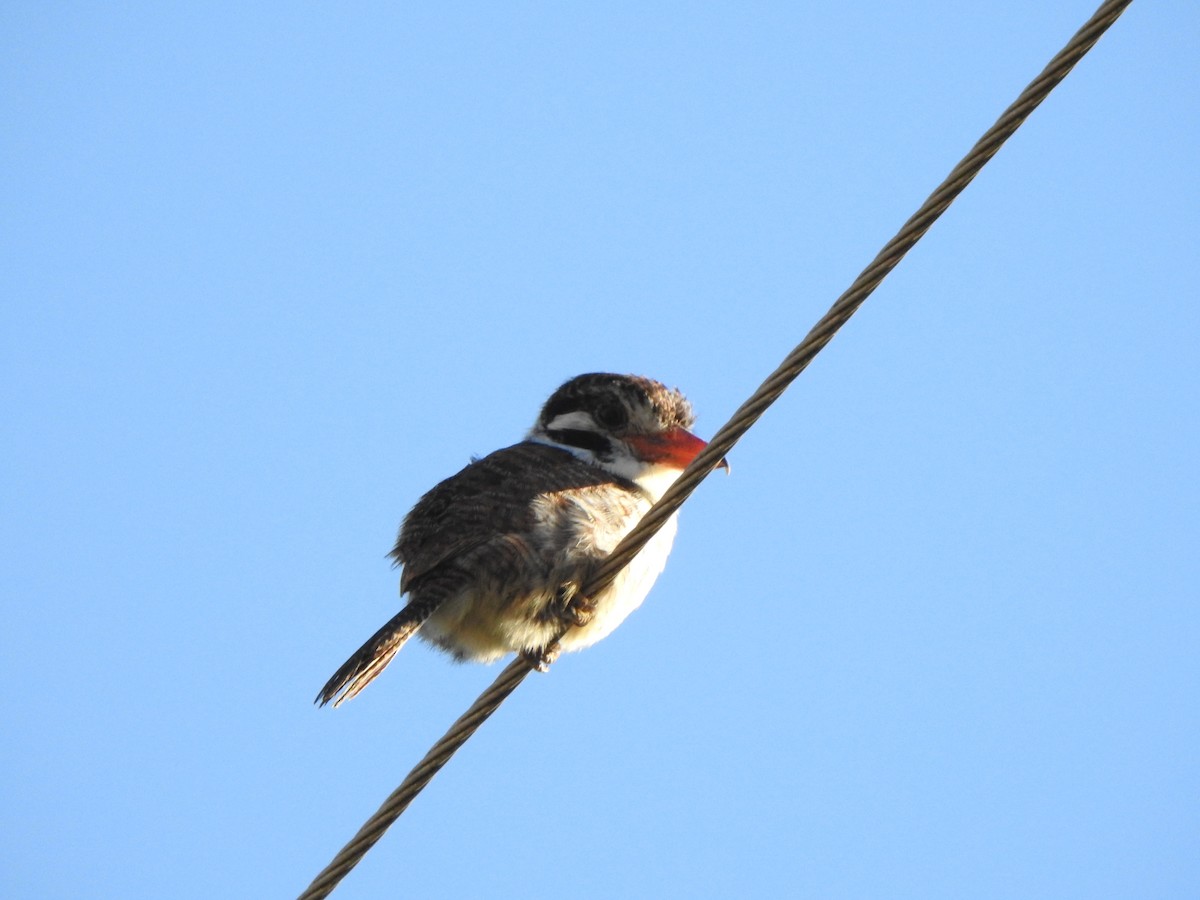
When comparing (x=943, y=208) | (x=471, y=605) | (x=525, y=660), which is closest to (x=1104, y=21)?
(x=943, y=208)

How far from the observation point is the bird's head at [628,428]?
5.39 metres

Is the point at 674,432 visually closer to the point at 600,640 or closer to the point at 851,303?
the point at 600,640

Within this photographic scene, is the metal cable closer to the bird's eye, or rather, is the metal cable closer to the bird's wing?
the bird's wing

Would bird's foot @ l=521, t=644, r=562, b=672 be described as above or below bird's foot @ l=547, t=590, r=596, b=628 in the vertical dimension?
below

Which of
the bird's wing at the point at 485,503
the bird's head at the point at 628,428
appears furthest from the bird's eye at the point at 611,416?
the bird's wing at the point at 485,503

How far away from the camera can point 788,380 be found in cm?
336

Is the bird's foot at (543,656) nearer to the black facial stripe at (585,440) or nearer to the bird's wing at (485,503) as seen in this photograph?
the bird's wing at (485,503)

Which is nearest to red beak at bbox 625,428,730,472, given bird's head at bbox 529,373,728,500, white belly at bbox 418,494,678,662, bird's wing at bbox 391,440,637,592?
bird's head at bbox 529,373,728,500

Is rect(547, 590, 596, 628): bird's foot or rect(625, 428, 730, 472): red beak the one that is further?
rect(625, 428, 730, 472): red beak

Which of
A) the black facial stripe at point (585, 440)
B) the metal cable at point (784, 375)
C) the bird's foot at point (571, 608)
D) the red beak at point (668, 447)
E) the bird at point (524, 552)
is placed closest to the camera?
the metal cable at point (784, 375)

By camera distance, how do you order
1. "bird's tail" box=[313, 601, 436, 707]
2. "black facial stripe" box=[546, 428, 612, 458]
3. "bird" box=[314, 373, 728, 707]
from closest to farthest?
"bird's tail" box=[313, 601, 436, 707], "bird" box=[314, 373, 728, 707], "black facial stripe" box=[546, 428, 612, 458]

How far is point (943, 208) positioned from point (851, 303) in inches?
12.0

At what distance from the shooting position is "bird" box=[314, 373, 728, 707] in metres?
4.49

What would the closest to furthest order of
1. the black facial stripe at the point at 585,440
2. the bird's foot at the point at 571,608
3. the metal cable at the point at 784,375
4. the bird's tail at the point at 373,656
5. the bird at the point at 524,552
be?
the metal cable at the point at 784,375, the bird's tail at the point at 373,656, the bird at the point at 524,552, the bird's foot at the point at 571,608, the black facial stripe at the point at 585,440
